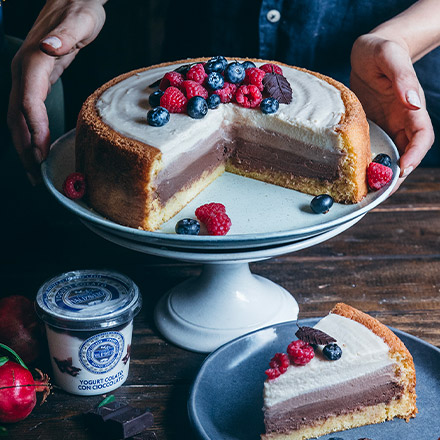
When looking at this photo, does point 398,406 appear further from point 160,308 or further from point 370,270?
point 160,308

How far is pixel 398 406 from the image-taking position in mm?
1916

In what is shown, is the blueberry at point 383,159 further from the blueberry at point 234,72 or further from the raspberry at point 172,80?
the raspberry at point 172,80

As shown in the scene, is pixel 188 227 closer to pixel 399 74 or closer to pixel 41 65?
pixel 41 65

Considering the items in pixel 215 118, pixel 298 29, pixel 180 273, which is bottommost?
pixel 180 273

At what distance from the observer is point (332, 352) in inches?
73.9

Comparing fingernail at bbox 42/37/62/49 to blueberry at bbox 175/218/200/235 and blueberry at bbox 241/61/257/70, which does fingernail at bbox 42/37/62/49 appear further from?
blueberry at bbox 175/218/200/235

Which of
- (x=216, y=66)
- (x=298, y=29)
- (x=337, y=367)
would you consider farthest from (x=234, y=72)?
(x=337, y=367)

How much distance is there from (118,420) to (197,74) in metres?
1.18

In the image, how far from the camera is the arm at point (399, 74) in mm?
2438

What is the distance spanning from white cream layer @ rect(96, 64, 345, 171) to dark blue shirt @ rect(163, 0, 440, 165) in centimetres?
57

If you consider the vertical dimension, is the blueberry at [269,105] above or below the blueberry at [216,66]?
below

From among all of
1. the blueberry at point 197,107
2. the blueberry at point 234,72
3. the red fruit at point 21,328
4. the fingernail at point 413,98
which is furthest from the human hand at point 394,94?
the red fruit at point 21,328

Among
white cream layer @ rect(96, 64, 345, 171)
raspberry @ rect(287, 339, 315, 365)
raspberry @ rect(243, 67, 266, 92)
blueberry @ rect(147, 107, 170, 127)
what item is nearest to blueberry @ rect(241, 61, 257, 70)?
raspberry @ rect(243, 67, 266, 92)

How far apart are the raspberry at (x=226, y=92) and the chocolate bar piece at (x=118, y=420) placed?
3.65 ft
